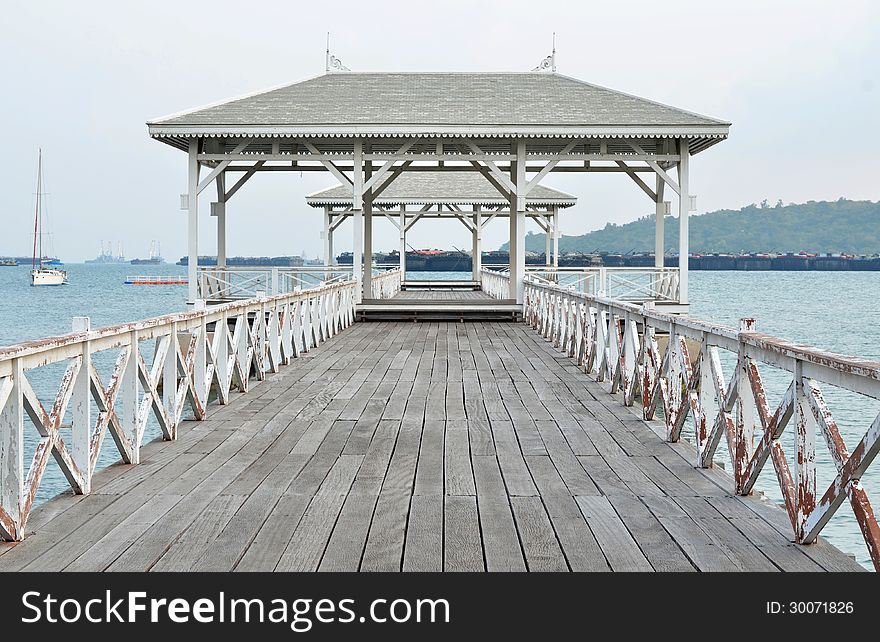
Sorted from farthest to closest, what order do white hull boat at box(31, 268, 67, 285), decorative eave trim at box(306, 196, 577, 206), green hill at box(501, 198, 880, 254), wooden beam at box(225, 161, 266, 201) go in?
green hill at box(501, 198, 880, 254), white hull boat at box(31, 268, 67, 285), decorative eave trim at box(306, 196, 577, 206), wooden beam at box(225, 161, 266, 201)

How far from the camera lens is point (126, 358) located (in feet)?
18.5

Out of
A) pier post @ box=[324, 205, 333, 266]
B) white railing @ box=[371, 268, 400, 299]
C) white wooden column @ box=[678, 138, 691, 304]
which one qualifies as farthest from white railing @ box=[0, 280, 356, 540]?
pier post @ box=[324, 205, 333, 266]

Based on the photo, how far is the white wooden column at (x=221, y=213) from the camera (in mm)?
19750

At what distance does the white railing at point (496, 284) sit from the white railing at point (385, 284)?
2.83 meters

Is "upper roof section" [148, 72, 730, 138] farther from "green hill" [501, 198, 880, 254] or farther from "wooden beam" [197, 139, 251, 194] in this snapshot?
"green hill" [501, 198, 880, 254]

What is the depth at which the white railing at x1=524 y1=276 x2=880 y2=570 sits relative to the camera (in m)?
3.65

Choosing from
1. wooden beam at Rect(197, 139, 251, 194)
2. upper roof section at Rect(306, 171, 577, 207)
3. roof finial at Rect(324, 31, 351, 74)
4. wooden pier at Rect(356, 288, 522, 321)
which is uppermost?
roof finial at Rect(324, 31, 351, 74)

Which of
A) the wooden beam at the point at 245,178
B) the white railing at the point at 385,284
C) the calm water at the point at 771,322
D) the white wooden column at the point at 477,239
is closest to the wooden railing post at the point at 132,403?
the calm water at the point at 771,322

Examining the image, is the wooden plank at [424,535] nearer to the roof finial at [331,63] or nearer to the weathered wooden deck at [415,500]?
the weathered wooden deck at [415,500]

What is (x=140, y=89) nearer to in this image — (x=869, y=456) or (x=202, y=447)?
A: (x=202, y=447)

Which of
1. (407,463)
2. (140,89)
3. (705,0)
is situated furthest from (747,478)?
(140,89)

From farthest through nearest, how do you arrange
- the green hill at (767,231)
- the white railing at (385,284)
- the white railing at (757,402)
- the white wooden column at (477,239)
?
the green hill at (767,231) → the white wooden column at (477,239) → the white railing at (385,284) → the white railing at (757,402)

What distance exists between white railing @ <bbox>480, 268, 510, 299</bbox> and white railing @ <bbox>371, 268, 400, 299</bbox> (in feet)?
9.30
